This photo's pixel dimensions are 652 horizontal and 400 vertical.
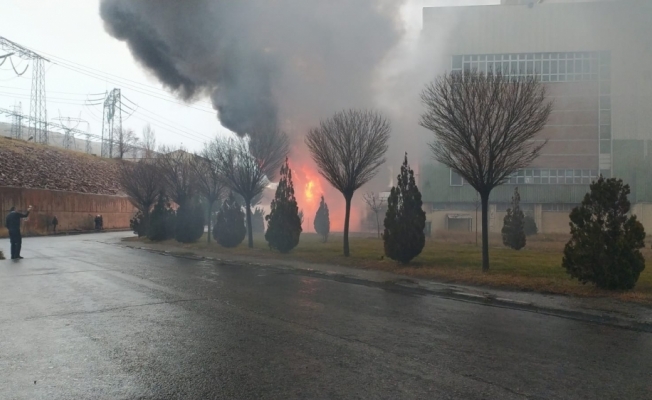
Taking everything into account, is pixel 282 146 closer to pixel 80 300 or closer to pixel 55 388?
pixel 80 300

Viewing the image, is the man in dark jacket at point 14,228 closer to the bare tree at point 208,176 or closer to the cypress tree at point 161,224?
the bare tree at point 208,176

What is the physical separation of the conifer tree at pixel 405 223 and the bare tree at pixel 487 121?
5.79 ft

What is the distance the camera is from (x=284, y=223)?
17.4m

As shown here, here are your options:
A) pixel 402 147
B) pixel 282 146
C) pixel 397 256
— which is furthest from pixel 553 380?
pixel 402 147

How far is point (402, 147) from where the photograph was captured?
3538cm

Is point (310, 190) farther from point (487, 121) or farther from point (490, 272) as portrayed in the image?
point (487, 121)

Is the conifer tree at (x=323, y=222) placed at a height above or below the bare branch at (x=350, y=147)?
below

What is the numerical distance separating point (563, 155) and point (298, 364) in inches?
1504

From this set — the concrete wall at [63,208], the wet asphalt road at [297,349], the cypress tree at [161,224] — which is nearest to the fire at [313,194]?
the cypress tree at [161,224]

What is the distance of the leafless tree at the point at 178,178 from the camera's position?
24.3m

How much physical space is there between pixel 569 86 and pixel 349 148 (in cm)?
2899

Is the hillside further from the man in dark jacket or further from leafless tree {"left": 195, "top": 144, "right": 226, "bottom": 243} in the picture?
the man in dark jacket

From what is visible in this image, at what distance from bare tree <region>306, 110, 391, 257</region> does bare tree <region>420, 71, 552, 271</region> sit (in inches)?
152

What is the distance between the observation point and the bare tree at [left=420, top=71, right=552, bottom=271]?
11.0m
